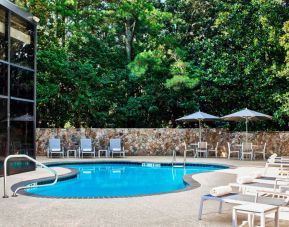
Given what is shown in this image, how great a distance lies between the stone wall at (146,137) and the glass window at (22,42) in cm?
663

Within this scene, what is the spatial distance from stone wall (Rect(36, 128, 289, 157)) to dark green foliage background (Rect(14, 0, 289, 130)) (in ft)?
4.46

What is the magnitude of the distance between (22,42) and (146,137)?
28.5 feet

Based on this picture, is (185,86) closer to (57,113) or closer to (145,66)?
(145,66)

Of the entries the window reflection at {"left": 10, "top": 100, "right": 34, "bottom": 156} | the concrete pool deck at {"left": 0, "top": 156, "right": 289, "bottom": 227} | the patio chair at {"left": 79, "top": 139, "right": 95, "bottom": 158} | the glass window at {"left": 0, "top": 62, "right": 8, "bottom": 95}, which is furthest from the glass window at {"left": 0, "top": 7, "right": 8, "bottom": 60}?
the patio chair at {"left": 79, "top": 139, "right": 95, "bottom": 158}

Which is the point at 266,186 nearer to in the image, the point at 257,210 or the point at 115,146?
the point at 257,210

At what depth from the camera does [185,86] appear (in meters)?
20.4

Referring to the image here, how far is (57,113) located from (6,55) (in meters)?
9.48

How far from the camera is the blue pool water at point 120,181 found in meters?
10.6

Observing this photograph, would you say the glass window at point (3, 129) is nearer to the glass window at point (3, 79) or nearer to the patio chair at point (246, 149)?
the glass window at point (3, 79)

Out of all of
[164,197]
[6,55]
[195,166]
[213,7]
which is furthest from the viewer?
[213,7]

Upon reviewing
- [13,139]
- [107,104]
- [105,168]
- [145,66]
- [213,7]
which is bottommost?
[105,168]

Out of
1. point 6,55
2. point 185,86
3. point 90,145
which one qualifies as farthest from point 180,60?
point 6,55

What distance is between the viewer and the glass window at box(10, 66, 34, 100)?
1227 cm

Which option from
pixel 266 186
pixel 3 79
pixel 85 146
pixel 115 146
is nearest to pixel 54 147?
pixel 85 146
